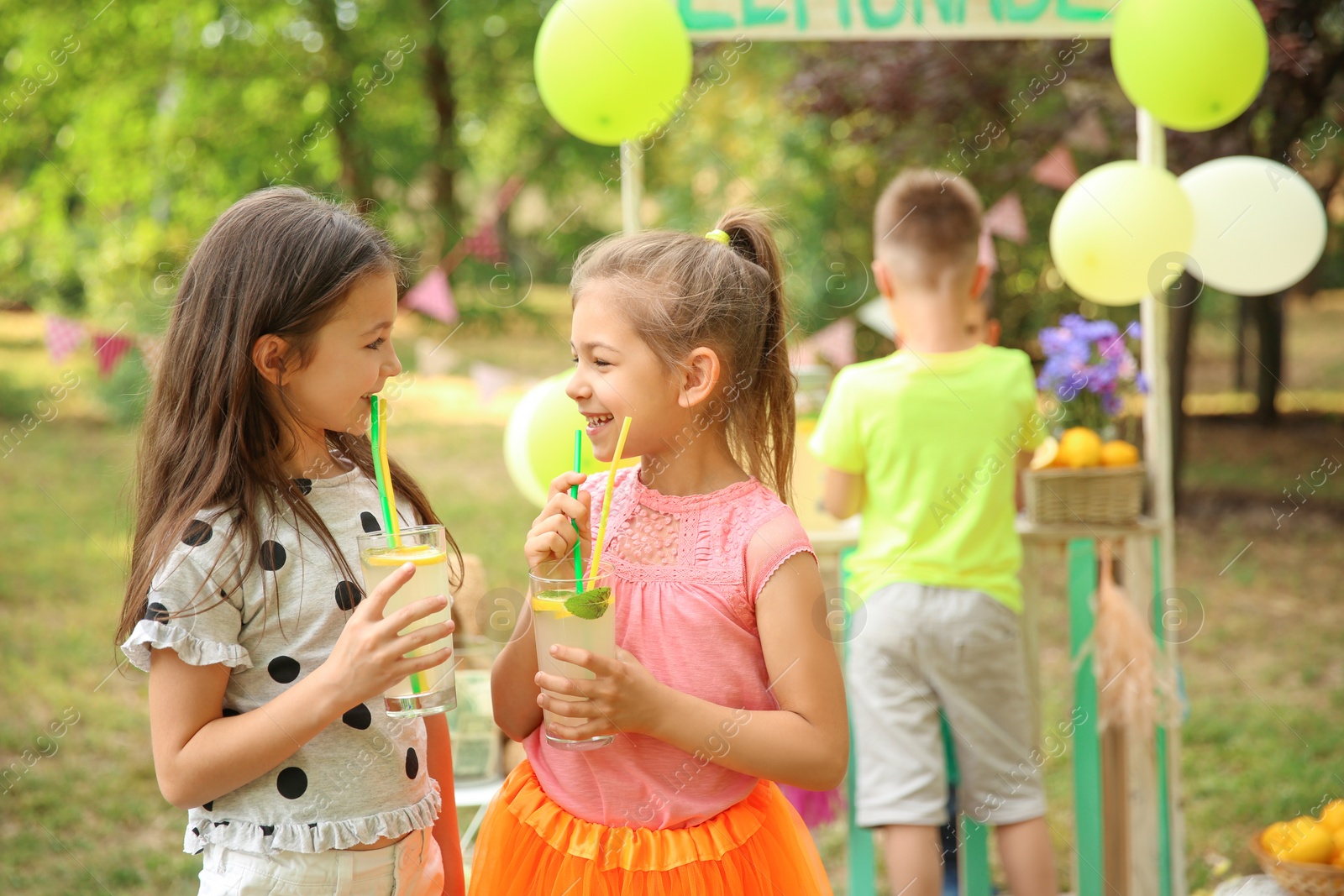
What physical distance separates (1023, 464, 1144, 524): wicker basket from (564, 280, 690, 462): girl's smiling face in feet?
6.04

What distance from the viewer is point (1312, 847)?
2.81 meters

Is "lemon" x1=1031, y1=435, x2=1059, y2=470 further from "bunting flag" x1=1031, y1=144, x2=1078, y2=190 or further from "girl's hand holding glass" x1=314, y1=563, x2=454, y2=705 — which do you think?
"girl's hand holding glass" x1=314, y1=563, x2=454, y2=705

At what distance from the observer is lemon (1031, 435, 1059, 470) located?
10.5ft

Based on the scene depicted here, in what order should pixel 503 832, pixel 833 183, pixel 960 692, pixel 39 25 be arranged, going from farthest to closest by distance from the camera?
pixel 39 25 → pixel 833 183 → pixel 960 692 → pixel 503 832

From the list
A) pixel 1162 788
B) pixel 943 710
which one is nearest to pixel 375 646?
pixel 943 710

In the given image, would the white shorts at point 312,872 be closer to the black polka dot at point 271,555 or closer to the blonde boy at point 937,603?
the black polka dot at point 271,555

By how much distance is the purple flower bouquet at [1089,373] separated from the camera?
3230mm

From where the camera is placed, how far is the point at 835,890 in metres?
3.73

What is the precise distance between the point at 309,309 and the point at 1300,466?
8.36 m

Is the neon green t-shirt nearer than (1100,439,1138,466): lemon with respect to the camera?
Yes

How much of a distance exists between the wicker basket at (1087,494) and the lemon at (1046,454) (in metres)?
0.05

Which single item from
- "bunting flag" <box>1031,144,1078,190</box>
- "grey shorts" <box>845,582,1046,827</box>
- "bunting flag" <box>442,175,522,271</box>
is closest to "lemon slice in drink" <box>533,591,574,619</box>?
"grey shorts" <box>845,582,1046,827</box>

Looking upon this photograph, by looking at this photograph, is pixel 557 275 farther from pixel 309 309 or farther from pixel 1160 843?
pixel 309 309

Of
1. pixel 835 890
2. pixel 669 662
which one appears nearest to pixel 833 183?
pixel 835 890
